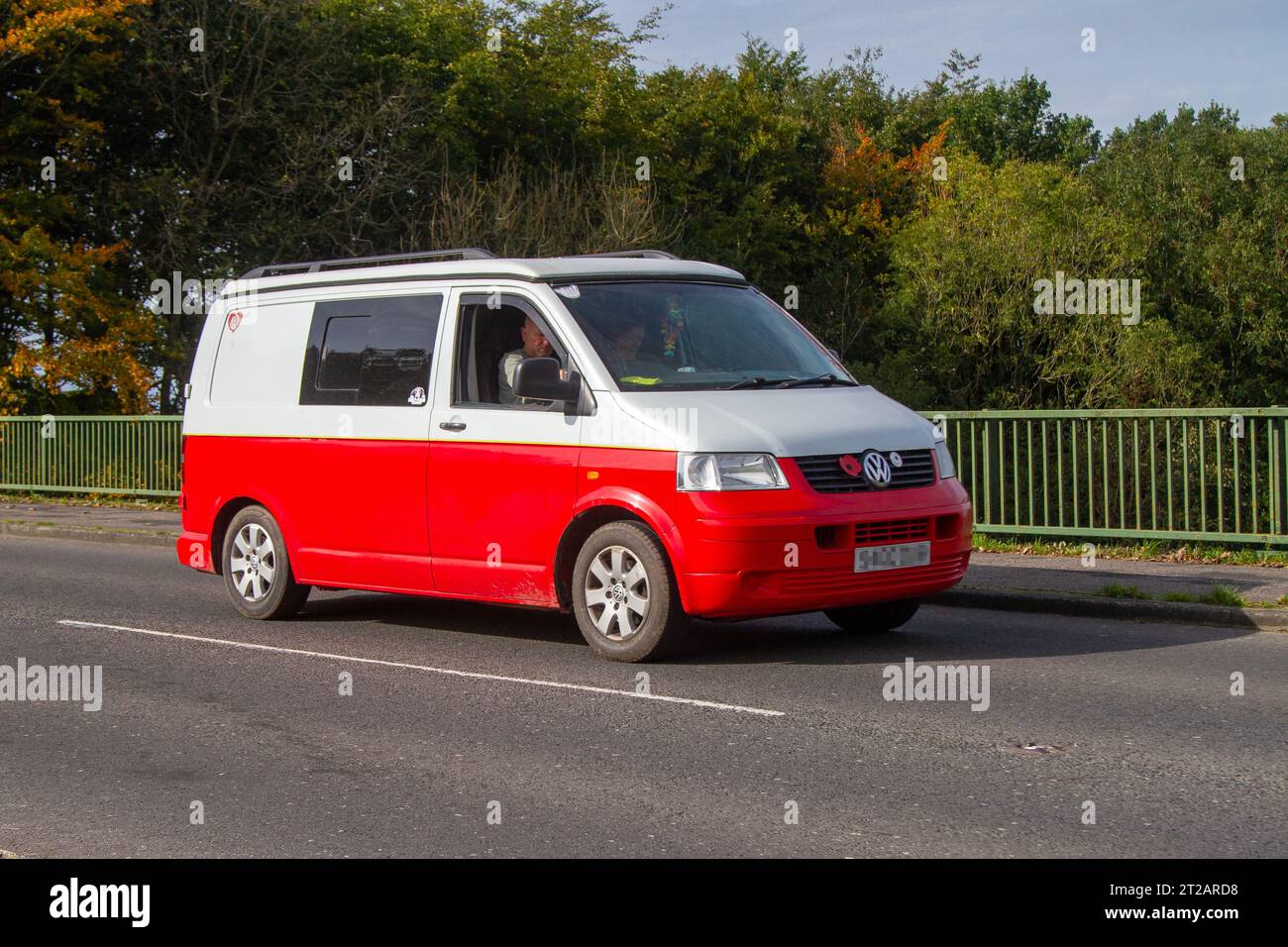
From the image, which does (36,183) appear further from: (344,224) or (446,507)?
(446,507)

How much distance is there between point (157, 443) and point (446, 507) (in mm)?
16182

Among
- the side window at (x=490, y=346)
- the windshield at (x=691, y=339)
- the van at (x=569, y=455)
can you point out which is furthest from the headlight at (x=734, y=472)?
the side window at (x=490, y=346)

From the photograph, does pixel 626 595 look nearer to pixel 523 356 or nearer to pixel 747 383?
pixel 747 383

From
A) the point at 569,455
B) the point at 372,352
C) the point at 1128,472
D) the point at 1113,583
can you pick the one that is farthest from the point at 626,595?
the point at 1128,472

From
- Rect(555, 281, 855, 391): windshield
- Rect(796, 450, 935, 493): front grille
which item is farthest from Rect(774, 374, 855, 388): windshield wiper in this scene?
Rect(796, 450, 935, 493): front grille

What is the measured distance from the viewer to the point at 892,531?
901 cm

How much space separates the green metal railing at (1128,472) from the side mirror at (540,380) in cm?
691

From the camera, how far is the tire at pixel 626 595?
8789 mm

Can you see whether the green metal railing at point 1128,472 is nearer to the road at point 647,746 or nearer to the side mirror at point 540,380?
Result: the road at point 647,746

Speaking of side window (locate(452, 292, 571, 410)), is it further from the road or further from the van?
the road

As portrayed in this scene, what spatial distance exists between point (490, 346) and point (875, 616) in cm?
304
